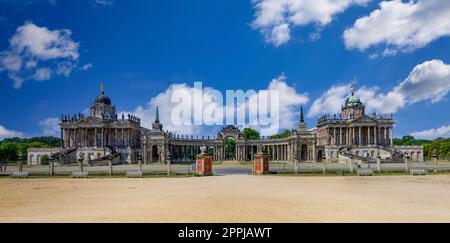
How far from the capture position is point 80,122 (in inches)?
3954

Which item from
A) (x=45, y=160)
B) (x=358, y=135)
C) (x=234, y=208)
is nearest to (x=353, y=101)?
(x=358, y=135)

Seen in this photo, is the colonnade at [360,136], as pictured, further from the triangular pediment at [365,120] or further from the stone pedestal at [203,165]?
the stone pedestal at [203,165]

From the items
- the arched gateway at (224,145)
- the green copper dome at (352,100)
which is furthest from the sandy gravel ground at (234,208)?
the green copper dome at (352,100)

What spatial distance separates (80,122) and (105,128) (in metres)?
6.67

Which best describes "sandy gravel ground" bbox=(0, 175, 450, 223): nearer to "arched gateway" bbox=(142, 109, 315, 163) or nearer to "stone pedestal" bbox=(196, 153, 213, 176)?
"stone pedestal" bbox=(196, 153, 213, 176)

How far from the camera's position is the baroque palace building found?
98125mm

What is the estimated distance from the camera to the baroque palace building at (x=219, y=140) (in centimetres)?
9812

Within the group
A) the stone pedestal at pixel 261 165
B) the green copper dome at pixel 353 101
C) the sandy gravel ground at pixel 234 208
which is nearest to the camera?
the sandy gravel ground at pixel 234 208

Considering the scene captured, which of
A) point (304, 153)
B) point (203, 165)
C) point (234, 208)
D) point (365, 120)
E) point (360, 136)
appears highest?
point (365, 120)

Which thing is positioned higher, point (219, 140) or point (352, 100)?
point (352, 100)

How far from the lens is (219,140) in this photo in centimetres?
10812

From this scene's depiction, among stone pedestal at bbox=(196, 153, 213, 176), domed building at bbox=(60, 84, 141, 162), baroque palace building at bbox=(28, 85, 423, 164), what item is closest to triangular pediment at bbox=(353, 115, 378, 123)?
baroque palace building at bbox=(28, 85, 423, 164)

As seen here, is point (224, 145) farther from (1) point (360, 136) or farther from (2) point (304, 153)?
(1) point (360, 136)
